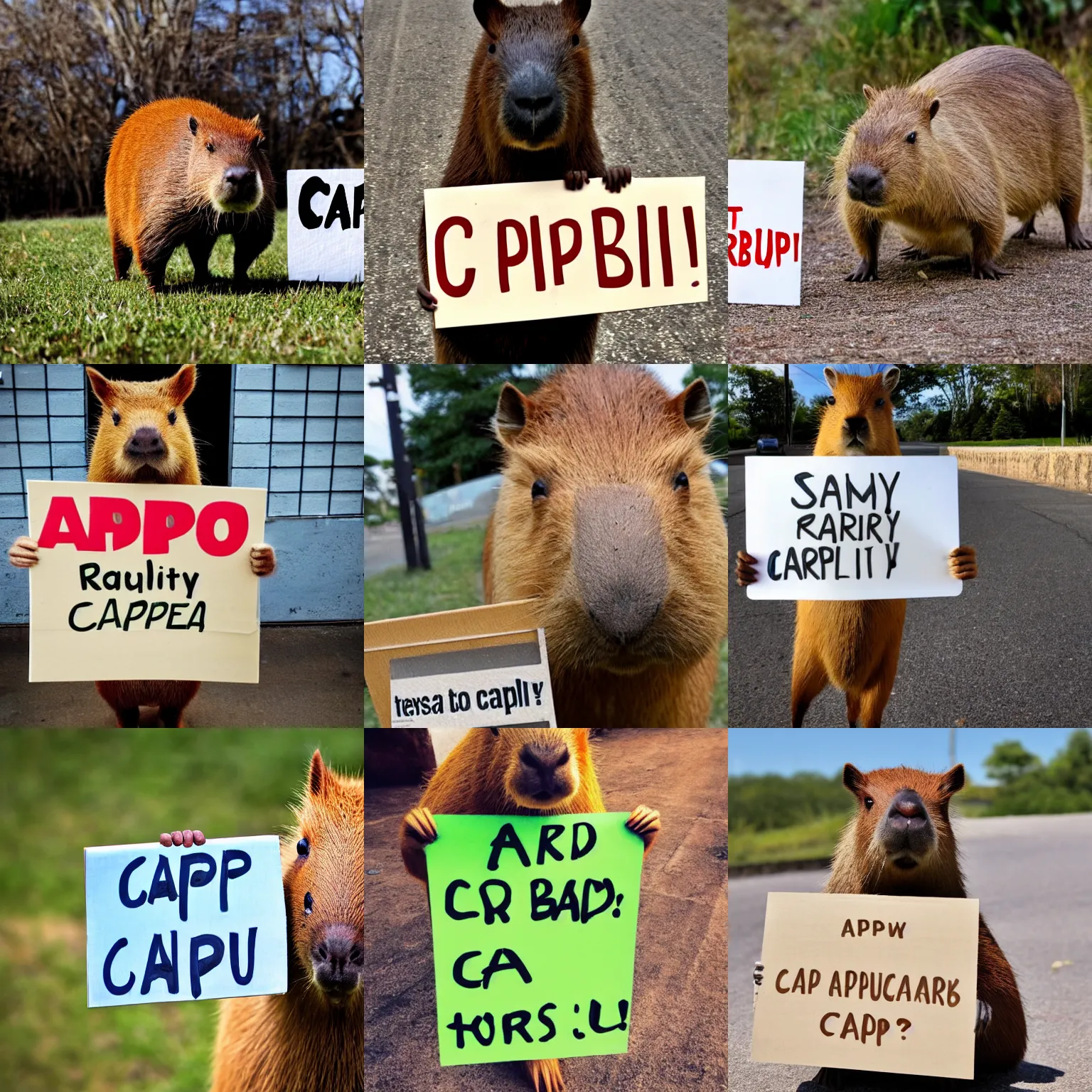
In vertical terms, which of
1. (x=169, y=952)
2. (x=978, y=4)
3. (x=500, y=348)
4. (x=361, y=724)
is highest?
(x=978, y=4)

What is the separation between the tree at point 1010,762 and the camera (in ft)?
12.7

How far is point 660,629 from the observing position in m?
3.20

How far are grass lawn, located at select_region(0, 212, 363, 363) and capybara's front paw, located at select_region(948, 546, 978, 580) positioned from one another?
1.97 m

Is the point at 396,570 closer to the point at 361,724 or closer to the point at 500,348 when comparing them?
the point at 361,724

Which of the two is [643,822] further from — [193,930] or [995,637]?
[193,930]

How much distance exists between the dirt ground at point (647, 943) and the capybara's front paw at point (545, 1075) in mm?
37

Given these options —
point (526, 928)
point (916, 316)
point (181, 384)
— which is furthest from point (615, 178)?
point (526, 928)

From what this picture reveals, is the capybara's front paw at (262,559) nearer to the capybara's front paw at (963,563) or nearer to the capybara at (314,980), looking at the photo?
the capybara at (314,980)

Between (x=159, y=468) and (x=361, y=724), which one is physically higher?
(x=159, y=468)

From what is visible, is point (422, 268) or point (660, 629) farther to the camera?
point (422, 268)

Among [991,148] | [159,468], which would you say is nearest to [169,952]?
[159,468]

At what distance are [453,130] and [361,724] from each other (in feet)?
6.13

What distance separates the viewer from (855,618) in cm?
361

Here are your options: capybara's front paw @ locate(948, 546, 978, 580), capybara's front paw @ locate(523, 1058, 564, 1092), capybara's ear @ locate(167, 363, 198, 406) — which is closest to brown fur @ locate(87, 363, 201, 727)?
capybara's ear @ locate(167, 363, 198, 406)
